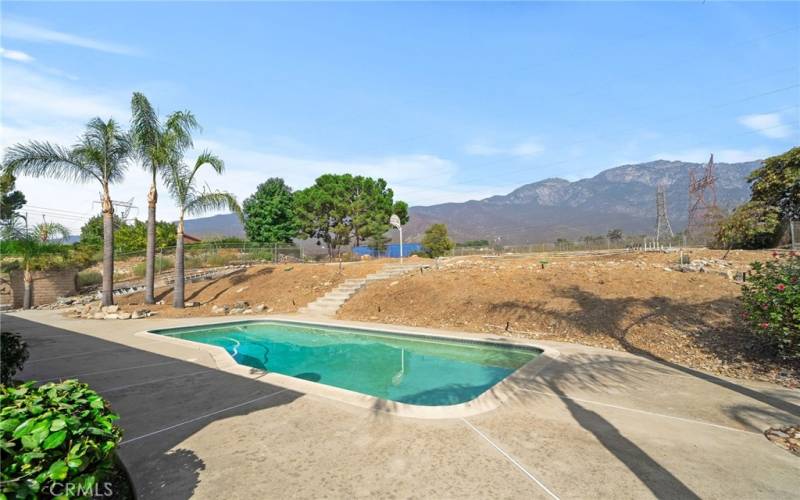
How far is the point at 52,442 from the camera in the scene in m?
1.83

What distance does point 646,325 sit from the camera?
8477mm

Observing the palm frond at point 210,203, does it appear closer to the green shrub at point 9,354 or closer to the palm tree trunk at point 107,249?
the palm tree trunk at point 107,249

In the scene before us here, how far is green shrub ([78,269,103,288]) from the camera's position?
23861 mm

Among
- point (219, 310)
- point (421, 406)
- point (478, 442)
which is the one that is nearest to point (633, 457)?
point (478, 442)

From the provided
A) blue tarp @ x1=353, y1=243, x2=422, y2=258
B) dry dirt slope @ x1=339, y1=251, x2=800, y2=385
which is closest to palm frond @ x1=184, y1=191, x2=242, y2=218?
dry dirt slope @ x1=339, y1=251, x2=800, y2=385

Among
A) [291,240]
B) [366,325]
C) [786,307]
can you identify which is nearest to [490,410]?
[786,307]

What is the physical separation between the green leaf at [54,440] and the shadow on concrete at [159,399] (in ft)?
4.41

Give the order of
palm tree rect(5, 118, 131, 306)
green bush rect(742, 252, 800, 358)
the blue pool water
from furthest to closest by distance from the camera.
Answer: palm tree rect(5, 118, 131, 306) → the blue pool water → green bush rect(742, 252, 800, 358)

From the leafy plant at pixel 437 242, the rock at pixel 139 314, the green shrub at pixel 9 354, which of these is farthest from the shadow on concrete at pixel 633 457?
the leafy plant at pixel 437 242

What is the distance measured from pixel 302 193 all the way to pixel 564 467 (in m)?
43.6

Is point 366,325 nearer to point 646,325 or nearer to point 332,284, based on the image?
point 332,284

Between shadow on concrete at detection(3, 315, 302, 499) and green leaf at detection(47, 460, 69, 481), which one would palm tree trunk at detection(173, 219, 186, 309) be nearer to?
shadow on concrete at detection(3, 315, 302, 499)

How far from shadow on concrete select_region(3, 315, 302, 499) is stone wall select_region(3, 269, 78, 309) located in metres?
17.1

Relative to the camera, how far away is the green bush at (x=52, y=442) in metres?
1.73
